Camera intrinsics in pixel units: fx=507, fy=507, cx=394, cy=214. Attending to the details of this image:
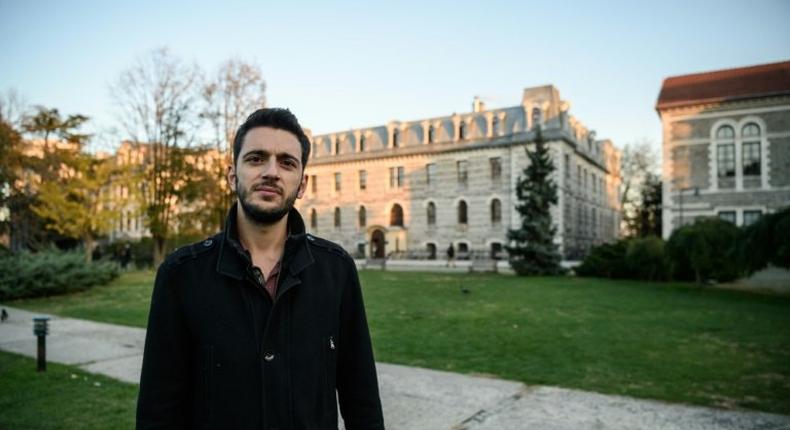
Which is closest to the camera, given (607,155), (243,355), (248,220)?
(243,355)

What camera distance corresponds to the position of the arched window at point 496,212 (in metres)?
41.9

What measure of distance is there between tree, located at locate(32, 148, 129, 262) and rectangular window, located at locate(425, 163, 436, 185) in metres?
25.5

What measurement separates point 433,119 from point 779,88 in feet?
82.7

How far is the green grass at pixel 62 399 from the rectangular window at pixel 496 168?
37960mm

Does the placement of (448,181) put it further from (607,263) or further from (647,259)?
(647,259)

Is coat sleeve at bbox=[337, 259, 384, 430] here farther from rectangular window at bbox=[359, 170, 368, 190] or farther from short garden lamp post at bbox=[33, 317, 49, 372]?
rectangular window at bbox=[359, 170, 368, 190]

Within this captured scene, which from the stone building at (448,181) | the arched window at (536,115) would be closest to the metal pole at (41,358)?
the stone building at (448,181)

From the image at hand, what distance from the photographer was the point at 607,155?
188 feet

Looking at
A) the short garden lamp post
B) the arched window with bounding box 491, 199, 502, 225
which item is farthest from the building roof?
the short garden lamp post

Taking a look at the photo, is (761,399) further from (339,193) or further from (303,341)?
(339,193)

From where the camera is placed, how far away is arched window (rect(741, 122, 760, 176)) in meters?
30.8

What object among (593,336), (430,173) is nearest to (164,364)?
(593,336)

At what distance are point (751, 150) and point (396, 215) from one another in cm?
2735

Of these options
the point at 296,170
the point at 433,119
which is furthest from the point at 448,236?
the point at 296,170
